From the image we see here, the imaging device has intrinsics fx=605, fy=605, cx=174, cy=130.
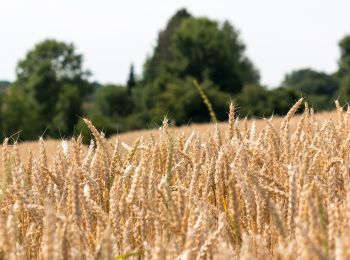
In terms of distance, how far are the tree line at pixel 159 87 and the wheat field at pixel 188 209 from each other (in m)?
41.9

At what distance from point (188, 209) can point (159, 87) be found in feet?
181

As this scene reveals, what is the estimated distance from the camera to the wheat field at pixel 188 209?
1.30 meters

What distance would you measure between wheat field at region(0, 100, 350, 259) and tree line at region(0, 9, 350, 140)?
138 feet

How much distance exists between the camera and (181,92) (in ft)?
164

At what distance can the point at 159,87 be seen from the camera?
56.8 meters

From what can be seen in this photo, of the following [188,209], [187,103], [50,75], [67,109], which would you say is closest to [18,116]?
[67,109]

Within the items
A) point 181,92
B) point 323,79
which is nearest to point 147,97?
point 181,92

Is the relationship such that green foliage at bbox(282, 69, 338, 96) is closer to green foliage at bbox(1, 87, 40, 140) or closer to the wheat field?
green foliage at bbox(1, 87, 40, 140)

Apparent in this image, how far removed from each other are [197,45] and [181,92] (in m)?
10.1

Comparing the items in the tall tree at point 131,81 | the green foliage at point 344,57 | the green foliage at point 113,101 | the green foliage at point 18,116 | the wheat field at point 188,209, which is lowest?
the wheat field at point 188,209

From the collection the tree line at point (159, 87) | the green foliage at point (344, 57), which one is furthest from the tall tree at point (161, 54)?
the green foliage at point (344, 57)

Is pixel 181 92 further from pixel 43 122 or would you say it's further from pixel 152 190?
pixel 152 190

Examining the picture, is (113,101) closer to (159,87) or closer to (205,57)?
(159,87)

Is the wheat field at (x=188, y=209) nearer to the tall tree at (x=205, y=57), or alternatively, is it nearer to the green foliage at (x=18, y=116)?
the tall tree at (x=205, y=57)
